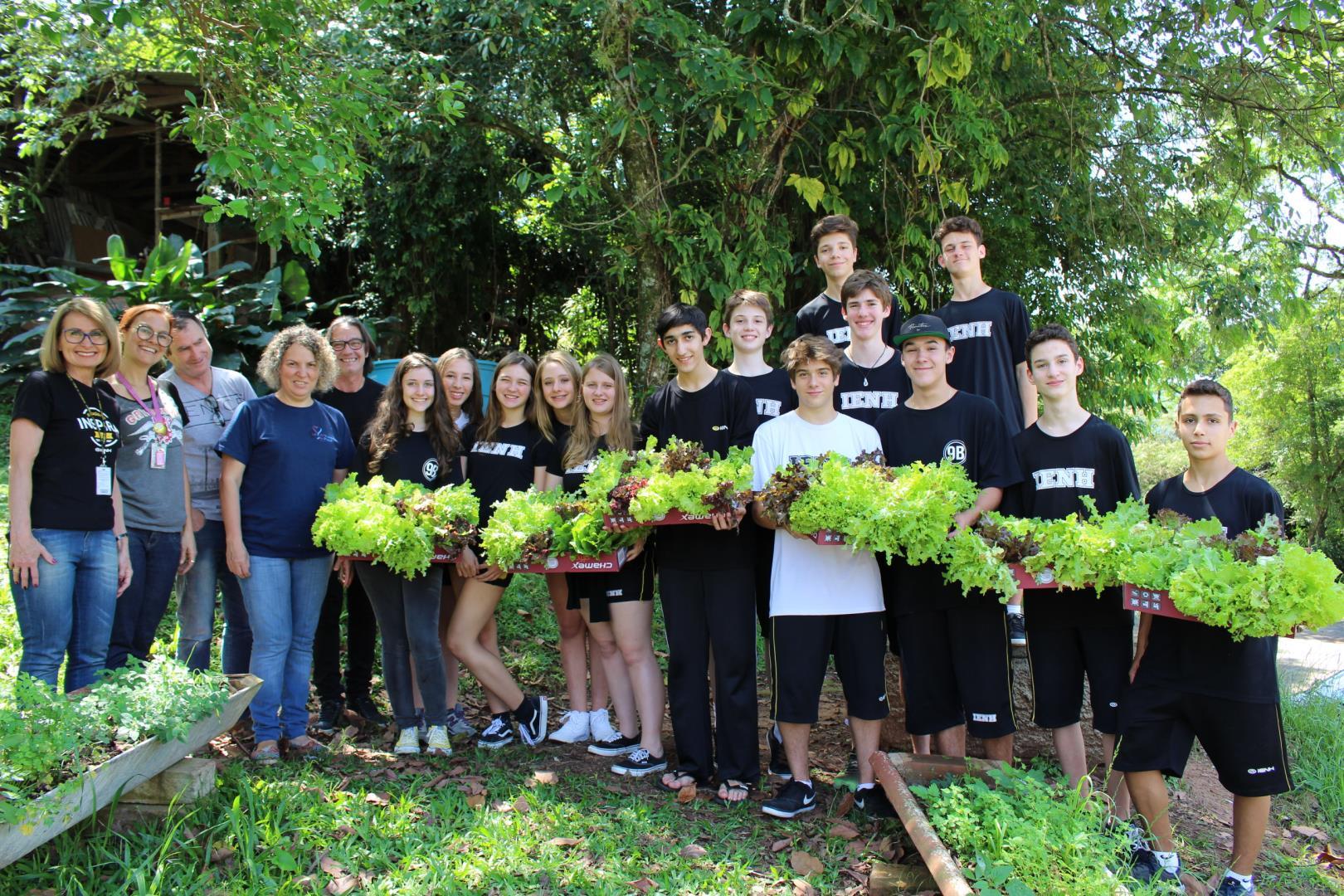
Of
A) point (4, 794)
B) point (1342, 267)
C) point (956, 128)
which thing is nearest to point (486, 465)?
point (4, 794)

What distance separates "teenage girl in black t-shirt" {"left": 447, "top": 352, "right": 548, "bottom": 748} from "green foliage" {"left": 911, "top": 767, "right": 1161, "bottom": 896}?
241 cm

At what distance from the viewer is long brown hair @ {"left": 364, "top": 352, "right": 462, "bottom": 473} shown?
5.43 metres

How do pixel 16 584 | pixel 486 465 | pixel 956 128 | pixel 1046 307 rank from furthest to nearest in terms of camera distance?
pixel 1046 307, pixel 956 128, pixel 486 465, pixel 16 584

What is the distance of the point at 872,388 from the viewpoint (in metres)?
5.08

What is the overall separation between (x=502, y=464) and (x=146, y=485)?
5.82ft

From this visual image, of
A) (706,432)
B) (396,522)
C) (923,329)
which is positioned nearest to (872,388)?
(923,329)

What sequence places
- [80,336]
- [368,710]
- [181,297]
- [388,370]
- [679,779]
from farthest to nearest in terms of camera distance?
[181,297] → [388,370] → [368,710] → [679,779] → [80,336]

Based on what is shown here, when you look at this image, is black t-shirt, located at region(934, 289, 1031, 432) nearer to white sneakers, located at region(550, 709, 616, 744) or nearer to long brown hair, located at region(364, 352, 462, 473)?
white sneakers, located at region(550, 709, 616, 744)

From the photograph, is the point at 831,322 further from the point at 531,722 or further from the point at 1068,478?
the point at 531,722

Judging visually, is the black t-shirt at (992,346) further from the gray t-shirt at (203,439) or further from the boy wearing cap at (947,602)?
the gray t-shirt at (203,439)

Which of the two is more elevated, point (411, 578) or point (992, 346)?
point (992, 346)

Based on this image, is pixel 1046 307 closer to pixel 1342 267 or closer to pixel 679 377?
pixel 679 377

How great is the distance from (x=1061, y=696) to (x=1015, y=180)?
5.80 metres

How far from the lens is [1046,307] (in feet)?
31.0
